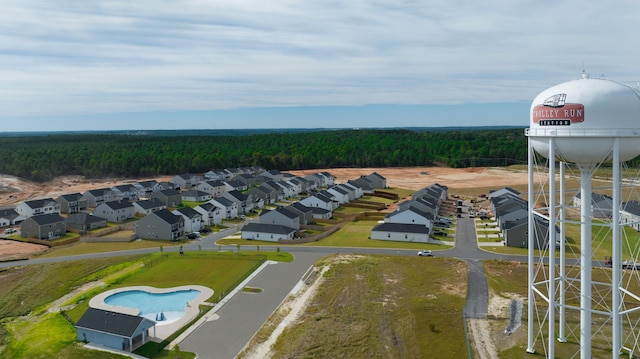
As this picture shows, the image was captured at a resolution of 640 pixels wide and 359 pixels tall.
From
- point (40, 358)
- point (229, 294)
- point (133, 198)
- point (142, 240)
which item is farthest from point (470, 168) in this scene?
point (40, 358)

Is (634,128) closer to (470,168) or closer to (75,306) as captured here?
(75,306)

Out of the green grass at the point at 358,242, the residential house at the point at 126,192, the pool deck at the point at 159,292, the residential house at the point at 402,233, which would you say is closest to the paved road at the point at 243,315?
the pool deck at the point at 159,292

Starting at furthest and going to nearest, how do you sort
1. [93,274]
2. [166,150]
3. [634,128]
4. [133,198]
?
[166,150]
[133,198]
[93,274]
[634,128]

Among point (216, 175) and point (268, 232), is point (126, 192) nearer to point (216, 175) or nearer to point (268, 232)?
point (216, 175)

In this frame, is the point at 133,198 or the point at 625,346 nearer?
the point at 625,346

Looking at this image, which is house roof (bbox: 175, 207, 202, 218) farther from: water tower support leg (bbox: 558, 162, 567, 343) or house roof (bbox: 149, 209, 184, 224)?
water tower support leg (bbox: 558, 162, 567, 343)

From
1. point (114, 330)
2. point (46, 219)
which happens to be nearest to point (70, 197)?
point (46, 219)

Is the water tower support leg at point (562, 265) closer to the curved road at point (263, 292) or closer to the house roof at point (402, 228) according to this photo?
the curved road at point (263, 292)

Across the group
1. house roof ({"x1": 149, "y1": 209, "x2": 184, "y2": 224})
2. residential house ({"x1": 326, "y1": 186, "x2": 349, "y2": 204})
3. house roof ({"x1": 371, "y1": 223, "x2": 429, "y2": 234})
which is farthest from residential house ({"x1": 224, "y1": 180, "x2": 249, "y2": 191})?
house roof ({"x1": 371, "y1": 223, "x2": 429, "y2": 234})
